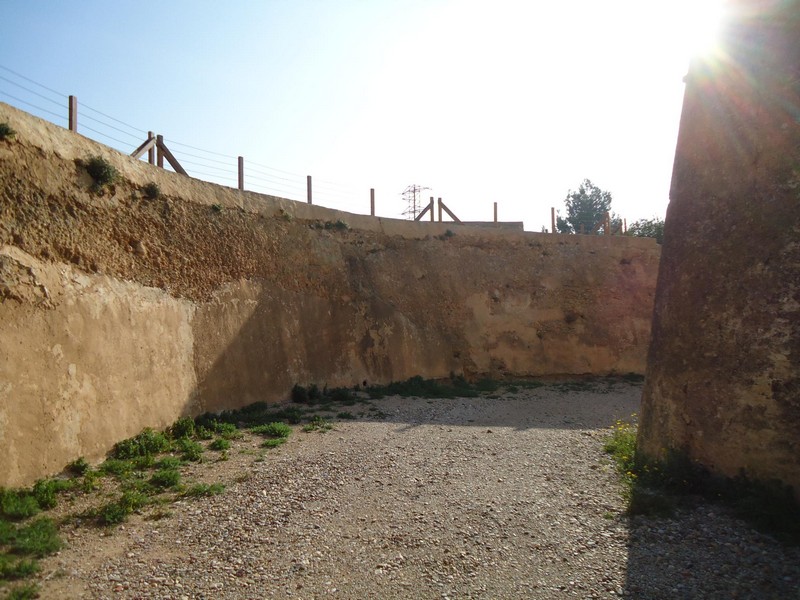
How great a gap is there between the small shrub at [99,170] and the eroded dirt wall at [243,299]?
0.18 m

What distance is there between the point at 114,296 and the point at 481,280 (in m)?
12.1

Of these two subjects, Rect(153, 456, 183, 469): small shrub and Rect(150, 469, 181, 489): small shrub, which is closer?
Rect(150, 469, 181, 489): small shrub

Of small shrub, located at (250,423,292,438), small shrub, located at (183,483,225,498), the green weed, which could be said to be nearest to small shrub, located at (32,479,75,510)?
small shrub, located at (183,483,225,498)

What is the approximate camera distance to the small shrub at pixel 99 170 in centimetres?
844

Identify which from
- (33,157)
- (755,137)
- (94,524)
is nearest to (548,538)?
(94,524)

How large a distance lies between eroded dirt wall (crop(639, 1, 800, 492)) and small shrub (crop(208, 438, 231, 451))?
5.84 meters

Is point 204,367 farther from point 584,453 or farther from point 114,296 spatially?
point 584,453

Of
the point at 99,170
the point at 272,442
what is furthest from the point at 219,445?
the point at 99,170

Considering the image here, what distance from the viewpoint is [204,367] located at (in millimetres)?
10102

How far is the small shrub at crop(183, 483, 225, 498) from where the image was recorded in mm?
6410

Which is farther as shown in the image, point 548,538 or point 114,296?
point 114,296

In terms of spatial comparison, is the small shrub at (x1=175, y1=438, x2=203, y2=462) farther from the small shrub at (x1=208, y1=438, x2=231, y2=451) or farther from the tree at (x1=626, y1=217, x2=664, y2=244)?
the tree at (x1=626, y1=217, x2=664, y2=244)

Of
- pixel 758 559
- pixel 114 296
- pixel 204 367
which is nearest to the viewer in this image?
pixel 758 559

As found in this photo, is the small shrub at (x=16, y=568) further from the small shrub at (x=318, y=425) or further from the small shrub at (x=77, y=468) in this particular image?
the small shrub at (x=318, y=425)
